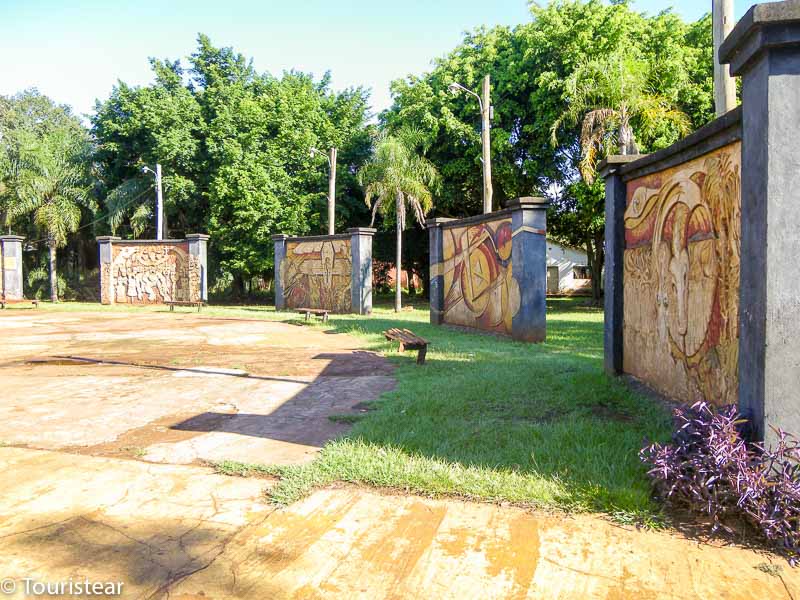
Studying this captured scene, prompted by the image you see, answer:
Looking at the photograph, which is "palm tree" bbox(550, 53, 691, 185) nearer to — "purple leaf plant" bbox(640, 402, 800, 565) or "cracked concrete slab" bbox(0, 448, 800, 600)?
"purple leaf plant" bbox(640, 402, 800, 565)

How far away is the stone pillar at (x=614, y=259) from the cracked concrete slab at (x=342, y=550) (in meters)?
3.78

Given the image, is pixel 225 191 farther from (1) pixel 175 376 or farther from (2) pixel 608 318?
(2) pixel 608 318

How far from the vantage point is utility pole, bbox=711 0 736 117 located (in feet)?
22.4

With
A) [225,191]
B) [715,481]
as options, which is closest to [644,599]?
[715,481]

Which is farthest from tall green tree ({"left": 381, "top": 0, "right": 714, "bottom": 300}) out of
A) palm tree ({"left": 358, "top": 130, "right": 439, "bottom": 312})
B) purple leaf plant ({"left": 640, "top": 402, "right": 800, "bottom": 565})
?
purple leaf plant ({"left": 640, "top": 402, "right": 800, "bottom": 565})

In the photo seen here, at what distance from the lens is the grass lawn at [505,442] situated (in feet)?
Answer: 11.3

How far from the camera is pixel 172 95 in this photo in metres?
27.4

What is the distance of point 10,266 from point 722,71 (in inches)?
1086

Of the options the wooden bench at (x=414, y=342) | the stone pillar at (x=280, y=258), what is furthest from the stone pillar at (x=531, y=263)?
the stone pillar at (x=280, y=258)

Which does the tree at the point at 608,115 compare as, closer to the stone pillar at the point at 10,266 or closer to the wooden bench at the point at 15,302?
the wooden bench at the point at 15,302

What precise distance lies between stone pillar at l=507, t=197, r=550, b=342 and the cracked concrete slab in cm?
736

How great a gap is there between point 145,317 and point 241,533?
1690cm

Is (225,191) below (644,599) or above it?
above

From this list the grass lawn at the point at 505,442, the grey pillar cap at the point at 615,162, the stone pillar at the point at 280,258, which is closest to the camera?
the grass lawn at the point at 505,442
